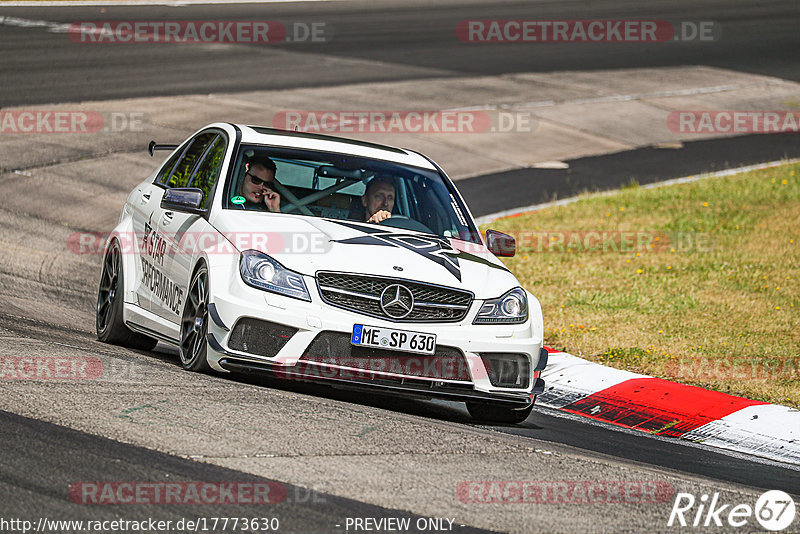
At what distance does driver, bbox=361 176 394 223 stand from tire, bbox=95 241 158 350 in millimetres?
1900

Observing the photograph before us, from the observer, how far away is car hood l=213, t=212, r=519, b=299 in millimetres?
7098

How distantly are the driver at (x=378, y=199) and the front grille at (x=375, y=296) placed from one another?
1.18 meters

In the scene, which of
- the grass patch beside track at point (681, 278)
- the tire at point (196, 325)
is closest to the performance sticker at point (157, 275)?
the tire at point (196, 325)

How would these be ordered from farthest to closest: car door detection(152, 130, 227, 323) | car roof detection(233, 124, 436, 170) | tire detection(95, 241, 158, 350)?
tire detection(95, 241, 158, 350), car roof detection(233, 124, 436, 170), car door detection(152, 130, 227, 323)

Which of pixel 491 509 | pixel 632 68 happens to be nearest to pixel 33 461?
pixel 491 509

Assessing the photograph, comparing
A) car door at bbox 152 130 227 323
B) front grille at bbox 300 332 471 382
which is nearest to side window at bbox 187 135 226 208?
car door at bbox 152 130 227 323

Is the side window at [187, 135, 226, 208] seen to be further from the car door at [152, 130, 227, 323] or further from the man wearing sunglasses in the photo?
the man wearing sunglasses

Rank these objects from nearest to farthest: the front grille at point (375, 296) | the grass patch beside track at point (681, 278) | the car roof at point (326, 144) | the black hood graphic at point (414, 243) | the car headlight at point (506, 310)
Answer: the front grille at point (375, 296) → the car headlight at point (506, 310) → the black hood graphic at point (414, 243) → the car roof at point (326, 144) → the grass patch beside track at point (681, 278)

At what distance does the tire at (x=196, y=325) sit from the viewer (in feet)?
23.5

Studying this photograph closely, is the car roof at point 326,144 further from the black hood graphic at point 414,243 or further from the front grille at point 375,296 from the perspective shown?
the front grille at point 375,296

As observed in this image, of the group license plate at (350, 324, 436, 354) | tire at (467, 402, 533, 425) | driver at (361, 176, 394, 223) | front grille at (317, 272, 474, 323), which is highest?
driver at (361, 176, 394, 223)

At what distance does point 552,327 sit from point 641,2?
2977cm

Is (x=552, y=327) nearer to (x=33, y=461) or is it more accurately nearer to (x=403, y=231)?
(x=403, y=231)

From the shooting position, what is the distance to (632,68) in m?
27.9
